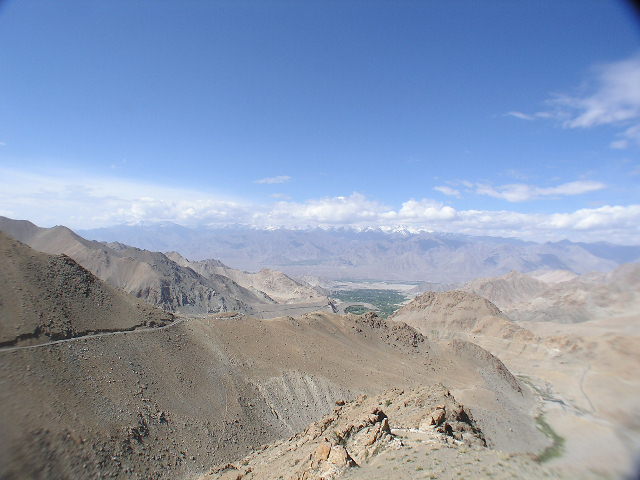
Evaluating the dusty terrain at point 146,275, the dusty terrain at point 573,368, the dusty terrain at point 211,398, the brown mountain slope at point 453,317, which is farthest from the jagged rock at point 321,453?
the dusty terrain at point 146,275

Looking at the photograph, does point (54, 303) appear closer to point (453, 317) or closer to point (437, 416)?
point (437, 416)

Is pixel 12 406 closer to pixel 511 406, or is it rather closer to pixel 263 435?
pixel 263 435

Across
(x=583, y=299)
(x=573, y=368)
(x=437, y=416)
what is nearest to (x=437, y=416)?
(x=437, y=416)

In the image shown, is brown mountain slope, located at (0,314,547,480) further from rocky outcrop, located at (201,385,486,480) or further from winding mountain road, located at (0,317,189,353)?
rocky outcrop, located at (201,385,486,480)

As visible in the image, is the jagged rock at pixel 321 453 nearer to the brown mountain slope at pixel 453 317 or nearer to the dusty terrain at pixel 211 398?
the dusty terrain at pixel 211 398

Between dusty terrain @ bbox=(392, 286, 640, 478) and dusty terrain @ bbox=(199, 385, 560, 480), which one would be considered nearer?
dusty terrain @ bbox=(392, 286, 640, 478)

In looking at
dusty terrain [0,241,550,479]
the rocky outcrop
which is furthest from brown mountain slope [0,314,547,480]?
the rocky outcrop
